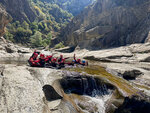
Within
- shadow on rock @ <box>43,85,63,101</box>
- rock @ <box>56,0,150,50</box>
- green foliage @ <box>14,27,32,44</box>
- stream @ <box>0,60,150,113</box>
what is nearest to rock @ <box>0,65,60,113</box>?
shadow on rock @ <box>43,85,63,101</box>

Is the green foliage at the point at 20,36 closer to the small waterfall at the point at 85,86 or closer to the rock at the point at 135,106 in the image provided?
the small waterfall at the point at 85,86

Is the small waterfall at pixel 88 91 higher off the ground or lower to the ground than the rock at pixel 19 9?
lower

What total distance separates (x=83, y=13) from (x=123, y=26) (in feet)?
66.8

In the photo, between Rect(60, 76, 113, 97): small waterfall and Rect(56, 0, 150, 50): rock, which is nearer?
Rect(60, 76, 113, 97): small waterfall

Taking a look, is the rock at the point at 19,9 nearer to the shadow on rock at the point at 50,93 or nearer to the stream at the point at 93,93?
the stream at the point at 93,93

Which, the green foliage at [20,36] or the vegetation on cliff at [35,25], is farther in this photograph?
the green foliage at [20,36]

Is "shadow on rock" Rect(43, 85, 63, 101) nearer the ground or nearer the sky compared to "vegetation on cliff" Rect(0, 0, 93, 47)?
nearer the ground

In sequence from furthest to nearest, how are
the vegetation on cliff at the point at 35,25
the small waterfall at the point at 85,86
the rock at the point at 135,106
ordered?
the vegetation on cliff at the point at 35,25 < the small waterfall at the point at 85,86 < the rock at the point at 135,106

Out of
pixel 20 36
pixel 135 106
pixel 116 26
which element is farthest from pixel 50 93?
pixel 20 36

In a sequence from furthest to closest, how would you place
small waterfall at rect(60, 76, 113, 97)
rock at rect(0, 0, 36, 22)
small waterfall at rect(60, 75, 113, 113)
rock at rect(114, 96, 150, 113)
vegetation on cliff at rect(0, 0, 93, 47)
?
rock at rect(0, 0, 36, 22)
vegetation on cliff at rect(0, 0, 93, 47)
small waterfall at rect(60, 76, 113, 97)
small waterfall at rect(60, 75, 113, 113)
rock at rect(114, 96, 150, 113)

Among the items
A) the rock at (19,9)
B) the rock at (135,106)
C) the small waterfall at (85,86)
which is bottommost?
the rock at (135,106)

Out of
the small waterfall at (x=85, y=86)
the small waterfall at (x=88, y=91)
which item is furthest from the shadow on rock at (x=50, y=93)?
the small waterfall at (x=85, y=86)

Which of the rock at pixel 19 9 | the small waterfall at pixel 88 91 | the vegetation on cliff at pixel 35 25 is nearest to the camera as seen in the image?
the small waterfall at pixel 88 91

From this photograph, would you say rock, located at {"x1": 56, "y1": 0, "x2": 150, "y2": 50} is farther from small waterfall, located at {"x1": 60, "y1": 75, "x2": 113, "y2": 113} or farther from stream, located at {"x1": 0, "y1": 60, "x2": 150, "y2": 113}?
small waterfall, located at {"x1": 60, "y1": 75, "x2": 113, "y2": 113}
